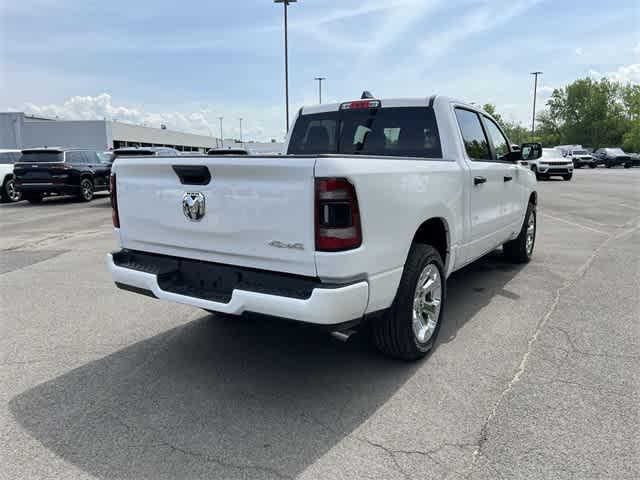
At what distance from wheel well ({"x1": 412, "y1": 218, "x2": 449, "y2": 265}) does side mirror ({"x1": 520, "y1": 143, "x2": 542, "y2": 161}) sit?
2557 millimetres

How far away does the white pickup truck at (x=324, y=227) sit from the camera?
8.87 ft

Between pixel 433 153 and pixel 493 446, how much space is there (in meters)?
2.51

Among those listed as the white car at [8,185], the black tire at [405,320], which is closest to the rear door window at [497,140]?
the black tire at [405,320]

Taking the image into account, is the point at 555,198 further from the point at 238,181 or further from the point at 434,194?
the point at 238,181

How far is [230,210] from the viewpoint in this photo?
9.78 feet

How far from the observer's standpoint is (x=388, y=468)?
7.96 ft

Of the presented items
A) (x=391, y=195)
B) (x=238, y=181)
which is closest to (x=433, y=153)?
(x=391, y=195)

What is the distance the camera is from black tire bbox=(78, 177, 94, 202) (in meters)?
16.6

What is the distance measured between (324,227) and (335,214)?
0.09 m

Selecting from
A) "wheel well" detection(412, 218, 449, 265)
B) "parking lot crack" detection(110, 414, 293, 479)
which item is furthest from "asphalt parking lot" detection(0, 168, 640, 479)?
"wheel well" detection(412, 218, 449, 265)

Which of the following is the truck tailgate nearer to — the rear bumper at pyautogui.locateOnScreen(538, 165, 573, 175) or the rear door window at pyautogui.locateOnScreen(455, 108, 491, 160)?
the rear door window at pyautogui.locateOnScreen(455, 108, 491, 160)

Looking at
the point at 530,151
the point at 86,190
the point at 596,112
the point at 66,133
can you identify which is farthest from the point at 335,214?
the point at 596,112

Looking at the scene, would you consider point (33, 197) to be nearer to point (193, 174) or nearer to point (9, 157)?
point (9, 157)

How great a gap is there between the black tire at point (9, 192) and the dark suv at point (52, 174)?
52 centimetres
